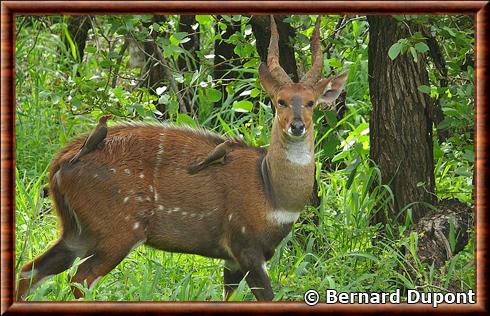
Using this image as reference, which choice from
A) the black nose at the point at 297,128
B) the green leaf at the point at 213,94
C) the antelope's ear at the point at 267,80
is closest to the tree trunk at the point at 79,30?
the green leaf at the point at 213,94

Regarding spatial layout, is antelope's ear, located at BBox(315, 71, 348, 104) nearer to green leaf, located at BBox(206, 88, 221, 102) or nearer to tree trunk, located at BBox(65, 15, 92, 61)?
green leaf, located at BBox(206, 88, 221, 102)

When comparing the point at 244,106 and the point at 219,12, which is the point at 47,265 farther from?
the point at 244,106

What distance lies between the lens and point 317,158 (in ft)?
25.2

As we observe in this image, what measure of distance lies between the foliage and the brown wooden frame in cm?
40

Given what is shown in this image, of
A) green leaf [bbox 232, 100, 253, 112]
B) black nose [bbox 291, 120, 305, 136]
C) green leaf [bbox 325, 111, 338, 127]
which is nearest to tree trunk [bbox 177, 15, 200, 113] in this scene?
green leaf [bbox 232, 100, 253, 112]

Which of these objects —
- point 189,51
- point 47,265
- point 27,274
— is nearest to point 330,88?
point 47,265

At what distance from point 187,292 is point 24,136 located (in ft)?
8.93

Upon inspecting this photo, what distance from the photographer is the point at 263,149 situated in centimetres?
673

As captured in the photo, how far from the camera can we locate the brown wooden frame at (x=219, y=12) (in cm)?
573

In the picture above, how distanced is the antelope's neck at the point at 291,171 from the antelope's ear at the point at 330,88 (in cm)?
21

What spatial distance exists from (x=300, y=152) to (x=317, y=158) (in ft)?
4.24

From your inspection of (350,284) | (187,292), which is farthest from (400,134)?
(187,292)

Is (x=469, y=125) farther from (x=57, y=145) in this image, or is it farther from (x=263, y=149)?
(x=57, y=145)

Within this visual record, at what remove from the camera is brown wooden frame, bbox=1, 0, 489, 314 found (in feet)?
18.8
